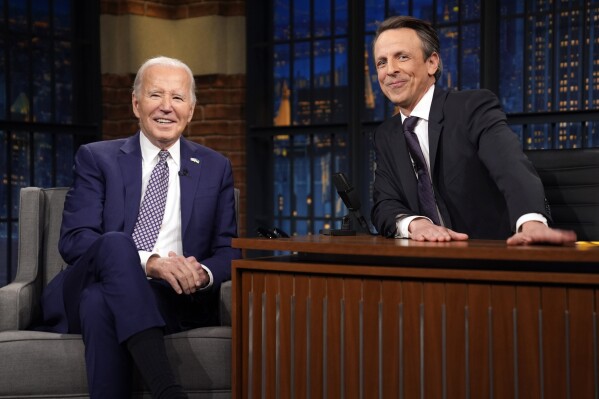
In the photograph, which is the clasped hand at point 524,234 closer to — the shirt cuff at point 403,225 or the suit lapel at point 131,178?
the shirt cuff at point 403,225

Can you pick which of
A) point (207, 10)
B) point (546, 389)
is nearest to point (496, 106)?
point (546, 389)

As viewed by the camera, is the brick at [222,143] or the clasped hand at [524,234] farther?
the brick at [222,143]

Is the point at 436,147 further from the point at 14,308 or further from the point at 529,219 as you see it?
the point at 14,308

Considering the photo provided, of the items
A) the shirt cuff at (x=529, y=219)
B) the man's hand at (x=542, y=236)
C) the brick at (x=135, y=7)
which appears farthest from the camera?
the brick at (x=135, y=7)

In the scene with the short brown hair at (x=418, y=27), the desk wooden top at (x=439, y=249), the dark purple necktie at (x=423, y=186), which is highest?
the short brown hair at (x=418, y=27)

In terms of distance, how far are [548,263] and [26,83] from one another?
3.70m

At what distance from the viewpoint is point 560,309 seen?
170 centimetres

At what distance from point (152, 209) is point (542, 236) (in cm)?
133

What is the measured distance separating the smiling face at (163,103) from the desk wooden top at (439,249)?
838 millimetres

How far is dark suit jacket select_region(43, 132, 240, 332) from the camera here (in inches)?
102

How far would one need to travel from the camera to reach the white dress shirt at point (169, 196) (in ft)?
8.93

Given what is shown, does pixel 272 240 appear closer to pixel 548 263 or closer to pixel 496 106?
pixel 548 263

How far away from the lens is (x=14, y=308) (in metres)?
2.58

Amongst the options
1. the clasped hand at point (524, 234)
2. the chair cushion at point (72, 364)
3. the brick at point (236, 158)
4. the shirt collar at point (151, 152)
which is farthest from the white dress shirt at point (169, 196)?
the brick at point (236, 158)
